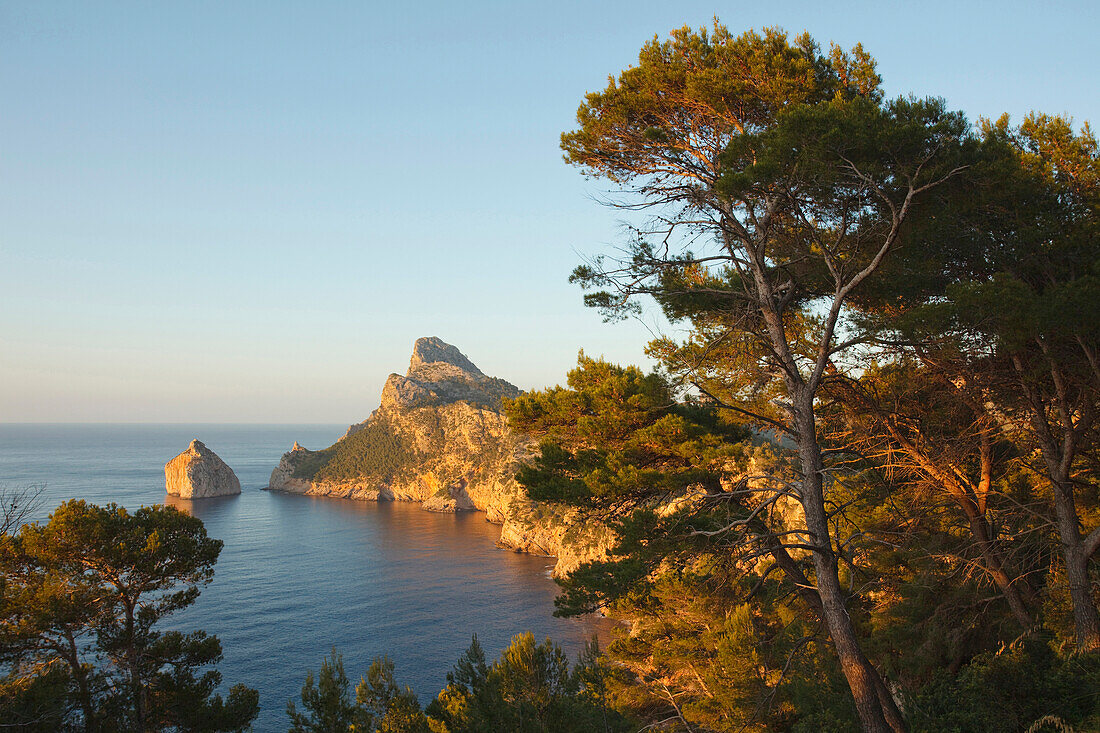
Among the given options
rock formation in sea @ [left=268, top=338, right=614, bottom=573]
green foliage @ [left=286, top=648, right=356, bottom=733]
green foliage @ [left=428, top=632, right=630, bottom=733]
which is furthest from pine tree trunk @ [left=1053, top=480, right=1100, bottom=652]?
rock formation in sea @ [left=268, top=338, right=614, bottom=573]

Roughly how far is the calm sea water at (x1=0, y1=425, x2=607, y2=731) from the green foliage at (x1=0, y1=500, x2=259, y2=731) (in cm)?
1690

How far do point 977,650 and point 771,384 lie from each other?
8483 millimetres

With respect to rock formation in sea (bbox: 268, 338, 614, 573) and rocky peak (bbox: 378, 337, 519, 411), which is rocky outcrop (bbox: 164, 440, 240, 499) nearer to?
rock formation in sea (bbox: 268, 338, 614, 573)

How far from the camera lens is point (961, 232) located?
9.56 metres

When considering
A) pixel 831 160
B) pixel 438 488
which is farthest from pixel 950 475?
pixel 438 488

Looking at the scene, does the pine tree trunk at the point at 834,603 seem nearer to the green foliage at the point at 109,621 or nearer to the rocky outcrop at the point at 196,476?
the green foliage at the point at 109,621

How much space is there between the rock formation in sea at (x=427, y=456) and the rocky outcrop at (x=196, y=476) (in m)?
12.1

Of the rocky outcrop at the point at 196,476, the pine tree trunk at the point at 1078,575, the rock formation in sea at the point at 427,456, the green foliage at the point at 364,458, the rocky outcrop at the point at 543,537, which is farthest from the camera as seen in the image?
the green foliage at the point at 364,458

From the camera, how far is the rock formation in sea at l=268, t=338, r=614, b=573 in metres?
99.2

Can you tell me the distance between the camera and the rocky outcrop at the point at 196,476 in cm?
10675

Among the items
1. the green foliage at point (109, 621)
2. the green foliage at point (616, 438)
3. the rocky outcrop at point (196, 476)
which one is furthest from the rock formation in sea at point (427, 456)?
the green foliage at point (616, 438)

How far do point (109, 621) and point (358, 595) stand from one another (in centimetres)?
3876

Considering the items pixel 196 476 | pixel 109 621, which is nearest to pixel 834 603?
pixel 109 621

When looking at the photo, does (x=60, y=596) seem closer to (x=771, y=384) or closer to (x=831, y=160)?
(x=771, y=384)
